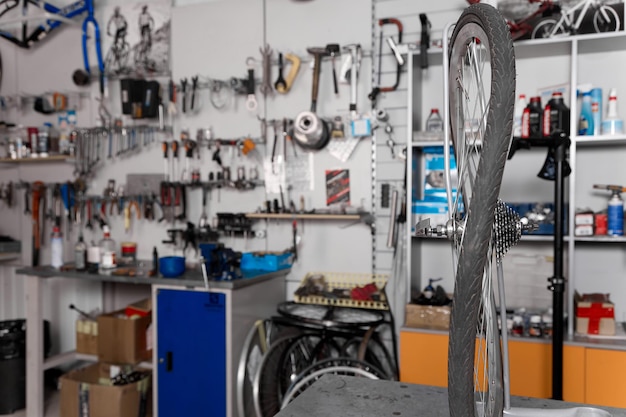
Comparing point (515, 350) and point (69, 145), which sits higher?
point (69, 145)

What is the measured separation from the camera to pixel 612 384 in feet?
7.15

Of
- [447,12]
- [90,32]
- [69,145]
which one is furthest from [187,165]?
[447,12]

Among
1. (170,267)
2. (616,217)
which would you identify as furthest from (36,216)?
(616,217)

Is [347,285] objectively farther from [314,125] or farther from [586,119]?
[586,119]

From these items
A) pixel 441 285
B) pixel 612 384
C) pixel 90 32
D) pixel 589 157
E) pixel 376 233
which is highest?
pixel 90 32

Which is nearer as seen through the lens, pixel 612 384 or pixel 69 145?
pixel 612 384

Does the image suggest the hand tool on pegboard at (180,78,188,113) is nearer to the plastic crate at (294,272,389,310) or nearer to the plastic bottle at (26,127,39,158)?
the plastic bottle at (26,127,39,158)

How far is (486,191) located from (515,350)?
1.74 meters

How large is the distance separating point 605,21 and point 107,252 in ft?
9.10

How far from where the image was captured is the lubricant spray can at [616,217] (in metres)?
2.36

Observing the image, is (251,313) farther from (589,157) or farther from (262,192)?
(589,157)

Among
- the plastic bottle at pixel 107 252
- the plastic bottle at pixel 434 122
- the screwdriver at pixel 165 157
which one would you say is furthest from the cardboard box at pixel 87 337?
the plastic bottle at pixel 434 122

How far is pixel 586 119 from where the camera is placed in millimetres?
2428

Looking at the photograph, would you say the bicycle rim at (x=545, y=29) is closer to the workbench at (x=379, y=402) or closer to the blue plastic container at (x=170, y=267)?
the workbench at (x=379, y=402)
